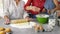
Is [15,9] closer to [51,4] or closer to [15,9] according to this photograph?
[15,9]

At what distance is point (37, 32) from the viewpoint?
4.79 feet

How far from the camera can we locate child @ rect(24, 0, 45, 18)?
91.4 inches

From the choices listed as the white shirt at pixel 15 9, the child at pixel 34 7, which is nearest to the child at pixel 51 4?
the child at pixel 34 7

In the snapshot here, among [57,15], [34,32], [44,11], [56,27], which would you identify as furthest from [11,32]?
[44,11]

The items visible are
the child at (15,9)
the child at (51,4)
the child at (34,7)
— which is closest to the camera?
the child at (15,9)

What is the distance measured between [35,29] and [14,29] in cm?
21

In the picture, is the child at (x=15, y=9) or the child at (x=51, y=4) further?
the child at (x=51, y=4)

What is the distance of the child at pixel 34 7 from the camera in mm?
2322

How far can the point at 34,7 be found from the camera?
230cm

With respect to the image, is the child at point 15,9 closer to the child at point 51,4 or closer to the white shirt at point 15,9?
the white shirt at point 15,9

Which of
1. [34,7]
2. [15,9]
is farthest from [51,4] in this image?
[15,9]

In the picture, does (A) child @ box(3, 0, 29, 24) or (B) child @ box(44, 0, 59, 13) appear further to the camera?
(B) child @ box(44, 0, 59, 13)

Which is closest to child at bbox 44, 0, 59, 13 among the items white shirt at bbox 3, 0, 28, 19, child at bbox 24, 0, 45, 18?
child at bbox 24, 0, 45, 18

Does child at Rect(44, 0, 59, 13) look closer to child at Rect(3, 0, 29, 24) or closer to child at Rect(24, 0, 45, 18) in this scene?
child at Rect(24, 0, 45, 18)
